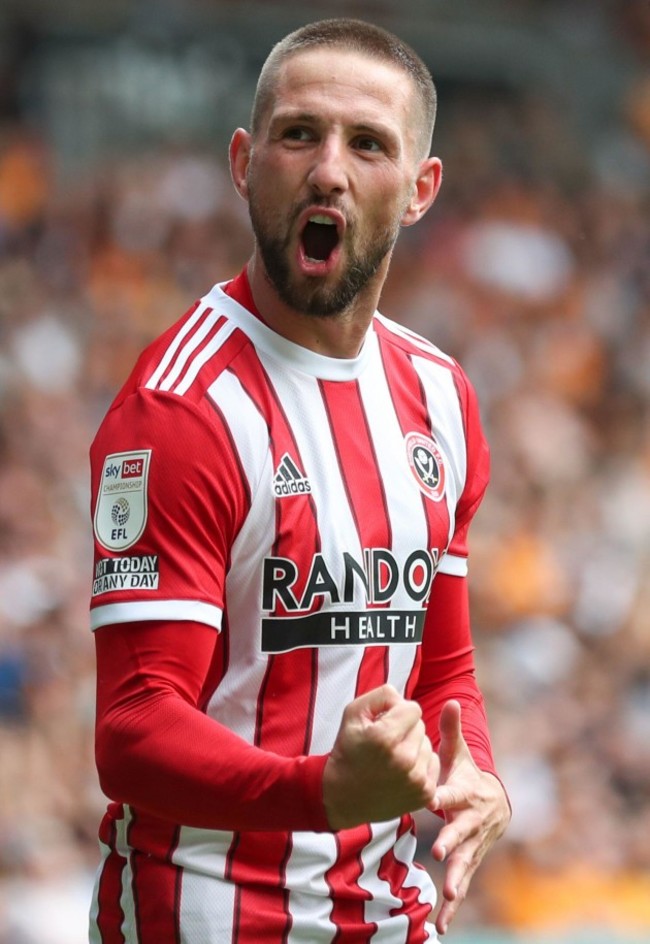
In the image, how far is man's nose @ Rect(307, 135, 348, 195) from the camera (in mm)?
2482

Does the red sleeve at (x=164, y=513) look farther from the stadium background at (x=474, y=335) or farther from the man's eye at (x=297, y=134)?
the stadium background at (x=474, y=335)

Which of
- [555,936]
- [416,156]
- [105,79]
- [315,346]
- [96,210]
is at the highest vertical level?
[105,79]

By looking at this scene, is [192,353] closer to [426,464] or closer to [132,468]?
[132,468]

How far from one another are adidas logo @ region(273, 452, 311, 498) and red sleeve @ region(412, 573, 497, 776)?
1.51 feet

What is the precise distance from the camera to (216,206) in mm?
8930

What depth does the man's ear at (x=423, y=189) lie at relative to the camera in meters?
2.75

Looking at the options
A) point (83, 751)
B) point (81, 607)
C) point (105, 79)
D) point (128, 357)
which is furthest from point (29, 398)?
point (105, 79)

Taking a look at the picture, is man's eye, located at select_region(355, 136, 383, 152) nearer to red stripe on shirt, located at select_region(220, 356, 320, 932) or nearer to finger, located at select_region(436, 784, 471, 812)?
red stripe on shirt, located at select_region(220, 356, 320, 932)

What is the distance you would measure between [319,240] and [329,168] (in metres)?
0.14

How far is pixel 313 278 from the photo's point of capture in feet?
8.50

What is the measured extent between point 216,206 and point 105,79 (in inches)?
54.3

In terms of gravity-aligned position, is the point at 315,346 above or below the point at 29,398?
below

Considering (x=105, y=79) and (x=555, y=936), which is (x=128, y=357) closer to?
(x=105, y=79)

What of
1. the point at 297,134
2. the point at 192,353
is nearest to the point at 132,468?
the point at 192,353
